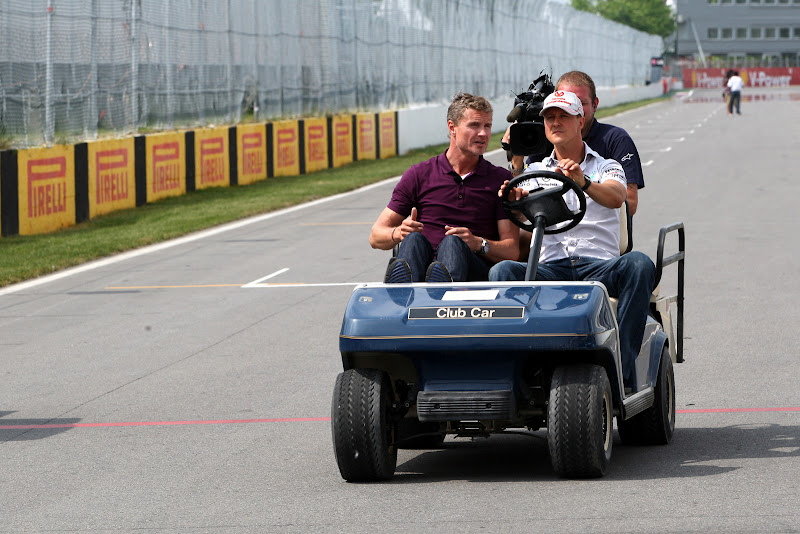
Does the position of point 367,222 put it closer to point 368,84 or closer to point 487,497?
point 487,497

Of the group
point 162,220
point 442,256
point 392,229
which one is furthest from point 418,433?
point 162,220

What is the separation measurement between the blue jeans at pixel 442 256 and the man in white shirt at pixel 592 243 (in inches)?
9.4

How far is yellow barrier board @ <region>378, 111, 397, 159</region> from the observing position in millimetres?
35875

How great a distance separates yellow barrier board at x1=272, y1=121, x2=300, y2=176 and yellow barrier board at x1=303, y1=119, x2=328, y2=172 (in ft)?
1.73

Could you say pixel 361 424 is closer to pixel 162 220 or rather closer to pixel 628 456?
pixel 628 456

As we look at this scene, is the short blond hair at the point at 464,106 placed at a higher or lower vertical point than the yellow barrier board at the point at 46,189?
higher

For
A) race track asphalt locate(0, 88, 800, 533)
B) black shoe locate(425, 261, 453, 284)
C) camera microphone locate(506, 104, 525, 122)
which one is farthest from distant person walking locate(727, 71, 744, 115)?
black shoe locate(425, 261, 453, 284)

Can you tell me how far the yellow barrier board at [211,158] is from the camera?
25.1m

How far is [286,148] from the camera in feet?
96.4

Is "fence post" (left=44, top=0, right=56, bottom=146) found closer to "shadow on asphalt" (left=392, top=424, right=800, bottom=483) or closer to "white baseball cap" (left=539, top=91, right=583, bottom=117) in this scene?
"shadow on asphalt" (left=392, top=424, right=800, bottom=483)

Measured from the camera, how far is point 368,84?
37062 millimetres

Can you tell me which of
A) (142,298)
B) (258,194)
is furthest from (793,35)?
(142,298)

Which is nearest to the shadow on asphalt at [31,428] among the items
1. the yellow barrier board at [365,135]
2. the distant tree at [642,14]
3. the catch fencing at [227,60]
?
the catch fencing at [227,60]

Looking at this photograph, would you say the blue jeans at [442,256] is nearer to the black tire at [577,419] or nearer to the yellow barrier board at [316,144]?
the black tire at [577,419]
